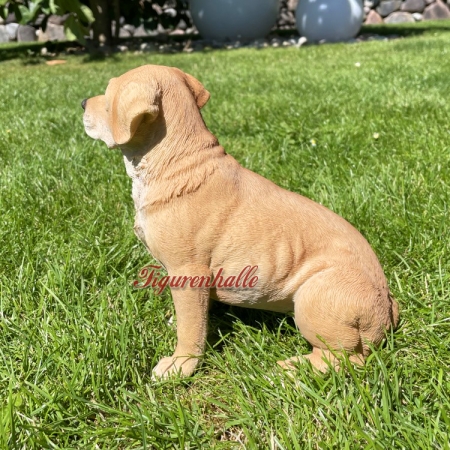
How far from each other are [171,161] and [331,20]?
10931mm

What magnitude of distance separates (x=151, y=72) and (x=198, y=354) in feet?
3.29

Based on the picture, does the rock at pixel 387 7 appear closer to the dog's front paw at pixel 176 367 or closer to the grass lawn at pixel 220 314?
the grass lawn at pixel 220 314

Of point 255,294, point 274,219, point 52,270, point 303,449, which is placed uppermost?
point 274,219

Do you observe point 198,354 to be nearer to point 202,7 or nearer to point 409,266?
point 409,266

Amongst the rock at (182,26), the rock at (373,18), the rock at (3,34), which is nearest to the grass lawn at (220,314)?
the rock at (182,26)

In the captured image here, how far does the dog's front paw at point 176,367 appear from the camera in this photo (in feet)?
5.62

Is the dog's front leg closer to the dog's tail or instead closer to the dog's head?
the dog's head

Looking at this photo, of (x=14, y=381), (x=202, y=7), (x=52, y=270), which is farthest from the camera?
(x=202, y=7)

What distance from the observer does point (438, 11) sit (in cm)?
1631

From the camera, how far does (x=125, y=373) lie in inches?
67.2

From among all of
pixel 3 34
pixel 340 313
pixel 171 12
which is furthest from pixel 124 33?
pixel 340 313

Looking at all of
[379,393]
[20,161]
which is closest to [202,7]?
[20,161]

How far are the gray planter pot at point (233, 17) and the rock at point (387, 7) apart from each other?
5.76 meters

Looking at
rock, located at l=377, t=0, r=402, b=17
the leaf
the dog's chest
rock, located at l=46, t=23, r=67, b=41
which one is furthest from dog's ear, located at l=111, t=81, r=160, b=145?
rock, located at l=377, t=0, r=402, b=17
